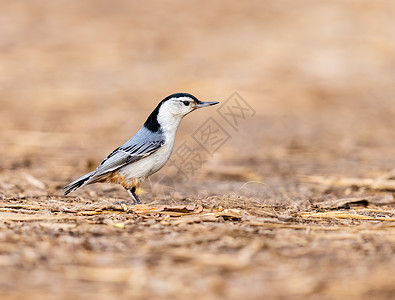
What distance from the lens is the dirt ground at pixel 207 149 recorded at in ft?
9.68

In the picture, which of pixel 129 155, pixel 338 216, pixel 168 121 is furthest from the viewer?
pixel 168 121

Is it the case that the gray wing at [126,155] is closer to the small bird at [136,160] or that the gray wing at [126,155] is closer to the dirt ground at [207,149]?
the small bird at [136,160]

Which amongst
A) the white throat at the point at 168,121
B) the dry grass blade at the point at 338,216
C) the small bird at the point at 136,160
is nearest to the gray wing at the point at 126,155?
the small bird at the point at 136,160

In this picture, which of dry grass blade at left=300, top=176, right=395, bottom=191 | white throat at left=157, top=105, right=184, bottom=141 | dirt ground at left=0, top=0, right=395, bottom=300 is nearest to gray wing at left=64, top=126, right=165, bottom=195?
white throat at left=157, top=105, right=184, bottom=141

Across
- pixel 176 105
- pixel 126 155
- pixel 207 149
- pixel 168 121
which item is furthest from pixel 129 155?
pixel 207 149

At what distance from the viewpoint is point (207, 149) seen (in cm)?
841

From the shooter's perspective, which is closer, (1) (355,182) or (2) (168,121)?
(2) (168,121)

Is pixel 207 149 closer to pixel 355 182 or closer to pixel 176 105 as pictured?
pixel 355 182

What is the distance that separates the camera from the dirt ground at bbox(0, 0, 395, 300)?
2.95m

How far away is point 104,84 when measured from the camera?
36.7 feet

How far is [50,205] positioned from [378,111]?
7.16 m

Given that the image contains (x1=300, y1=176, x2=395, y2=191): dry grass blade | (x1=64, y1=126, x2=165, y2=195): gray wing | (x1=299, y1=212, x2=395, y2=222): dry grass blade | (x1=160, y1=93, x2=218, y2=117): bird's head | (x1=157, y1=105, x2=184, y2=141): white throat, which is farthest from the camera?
(x1=300, y1=176, x2=395, y2=191): dry grass blade

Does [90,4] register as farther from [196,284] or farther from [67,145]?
[196,284]

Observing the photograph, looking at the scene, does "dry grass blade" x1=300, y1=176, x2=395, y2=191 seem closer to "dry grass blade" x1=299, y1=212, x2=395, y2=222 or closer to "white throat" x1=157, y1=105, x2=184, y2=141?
"dry grass blade" x1=299, y1=212, x2=395, y2=222
